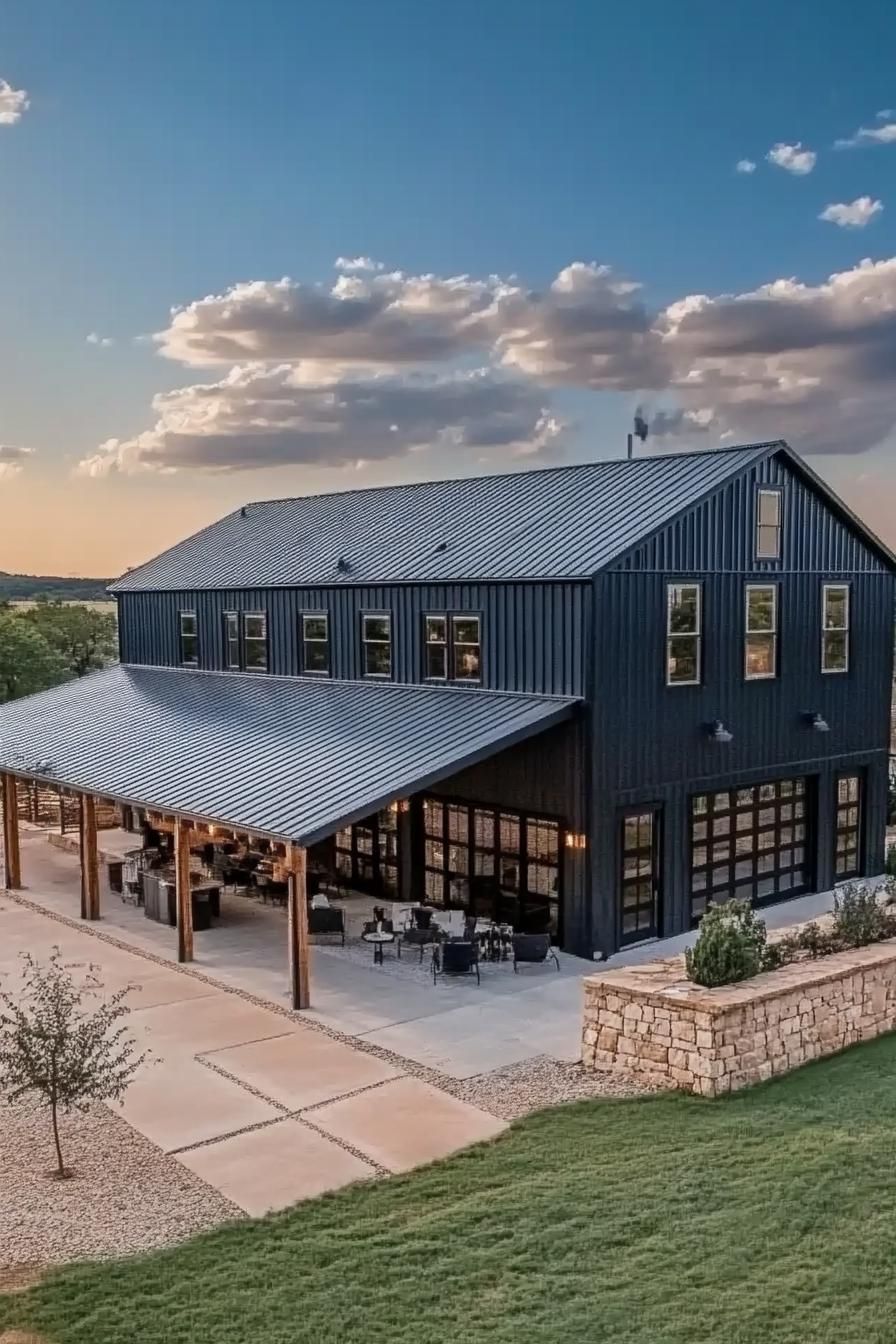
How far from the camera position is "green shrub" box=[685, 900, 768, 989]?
36.8 feet

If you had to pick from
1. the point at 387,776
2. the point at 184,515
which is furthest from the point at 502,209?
the point at 387,776

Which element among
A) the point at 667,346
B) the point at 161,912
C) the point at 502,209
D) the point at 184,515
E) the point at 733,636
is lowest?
the point at 161,912

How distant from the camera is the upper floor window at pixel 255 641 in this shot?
2248cm

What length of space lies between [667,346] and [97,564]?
41.1 meters

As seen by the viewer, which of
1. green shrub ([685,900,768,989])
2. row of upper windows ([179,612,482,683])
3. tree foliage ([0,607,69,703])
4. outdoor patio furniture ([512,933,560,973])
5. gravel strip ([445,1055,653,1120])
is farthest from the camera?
tree foliage ([0,607,69,703])

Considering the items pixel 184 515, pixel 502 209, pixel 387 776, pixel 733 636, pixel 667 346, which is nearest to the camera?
pixel 387 776

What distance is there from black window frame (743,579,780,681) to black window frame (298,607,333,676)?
7644mm

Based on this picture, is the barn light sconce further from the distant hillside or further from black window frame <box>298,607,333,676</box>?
the distant hillside

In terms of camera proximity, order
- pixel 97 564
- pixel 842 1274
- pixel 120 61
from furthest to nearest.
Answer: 1. pixel 97 564
2. pixel 120 61
3. pixel 842 1274

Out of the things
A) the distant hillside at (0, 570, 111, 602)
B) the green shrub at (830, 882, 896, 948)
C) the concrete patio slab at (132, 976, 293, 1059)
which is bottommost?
the concrete patio slab at (132, 976, 293, 1059)

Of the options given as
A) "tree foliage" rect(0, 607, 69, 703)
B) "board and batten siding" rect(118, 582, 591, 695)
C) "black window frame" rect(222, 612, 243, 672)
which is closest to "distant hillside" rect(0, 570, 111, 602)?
"tree foliage" rect(0, 607, 69, 703)

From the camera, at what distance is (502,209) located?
2898cm

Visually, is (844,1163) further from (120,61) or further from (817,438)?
(817,438)

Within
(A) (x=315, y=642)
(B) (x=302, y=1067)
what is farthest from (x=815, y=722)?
(B) (x=302, y=1067)
